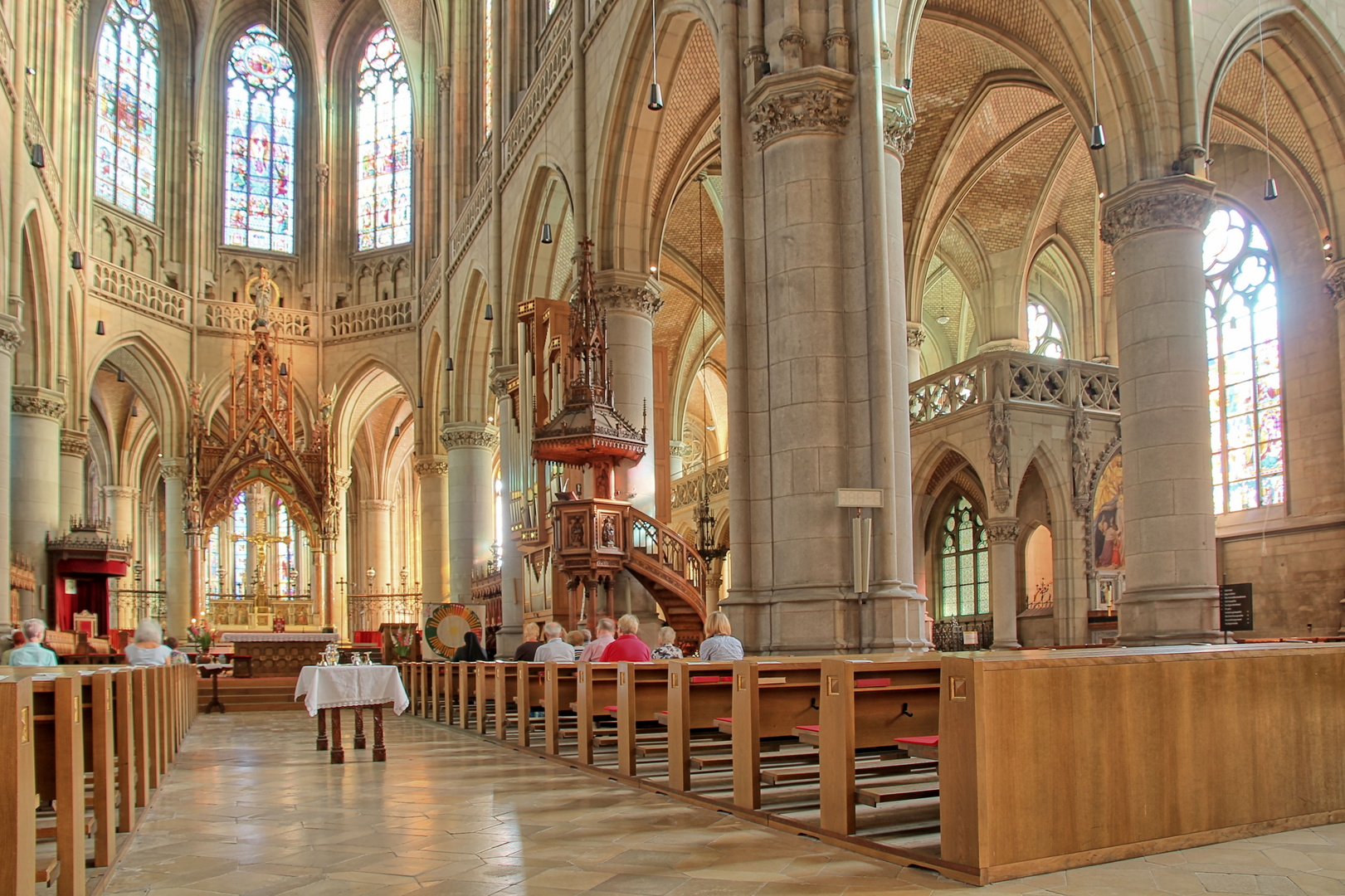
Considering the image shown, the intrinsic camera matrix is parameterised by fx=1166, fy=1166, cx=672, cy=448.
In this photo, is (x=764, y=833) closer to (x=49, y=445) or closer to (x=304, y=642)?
(x=304, y=642)

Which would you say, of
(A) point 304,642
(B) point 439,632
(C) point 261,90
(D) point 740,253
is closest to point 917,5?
(D) point 740,253

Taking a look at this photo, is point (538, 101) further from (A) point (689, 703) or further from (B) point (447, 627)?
(A) point (689, 703)

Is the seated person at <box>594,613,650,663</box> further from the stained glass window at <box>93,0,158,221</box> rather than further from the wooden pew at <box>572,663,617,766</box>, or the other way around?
the stained glass window at <box>93,0,158,221</box>

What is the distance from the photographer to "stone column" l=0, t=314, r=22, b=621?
51.9 ft

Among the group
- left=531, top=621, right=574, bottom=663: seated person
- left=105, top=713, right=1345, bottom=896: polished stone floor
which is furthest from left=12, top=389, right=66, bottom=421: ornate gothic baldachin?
left=105, top=713, right=1345, bottom=896: polished stone floor

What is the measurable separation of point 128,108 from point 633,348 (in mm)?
18928

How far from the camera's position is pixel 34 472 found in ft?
70.4

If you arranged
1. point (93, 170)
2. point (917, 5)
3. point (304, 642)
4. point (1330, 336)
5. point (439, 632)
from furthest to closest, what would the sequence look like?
point (93, 170) < point (304, 642) < point (1330, 336) < point (439, 632) < point (917, 5)

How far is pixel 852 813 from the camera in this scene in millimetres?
4664

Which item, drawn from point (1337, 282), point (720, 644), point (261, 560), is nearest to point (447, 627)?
point (261, 560)

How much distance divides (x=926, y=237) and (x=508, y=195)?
25.3 feet

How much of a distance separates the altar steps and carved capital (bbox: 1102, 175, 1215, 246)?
43.9 feet

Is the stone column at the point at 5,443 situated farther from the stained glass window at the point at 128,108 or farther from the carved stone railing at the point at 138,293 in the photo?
the stained glass window at the point at 128,108

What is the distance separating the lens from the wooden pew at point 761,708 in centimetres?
537
